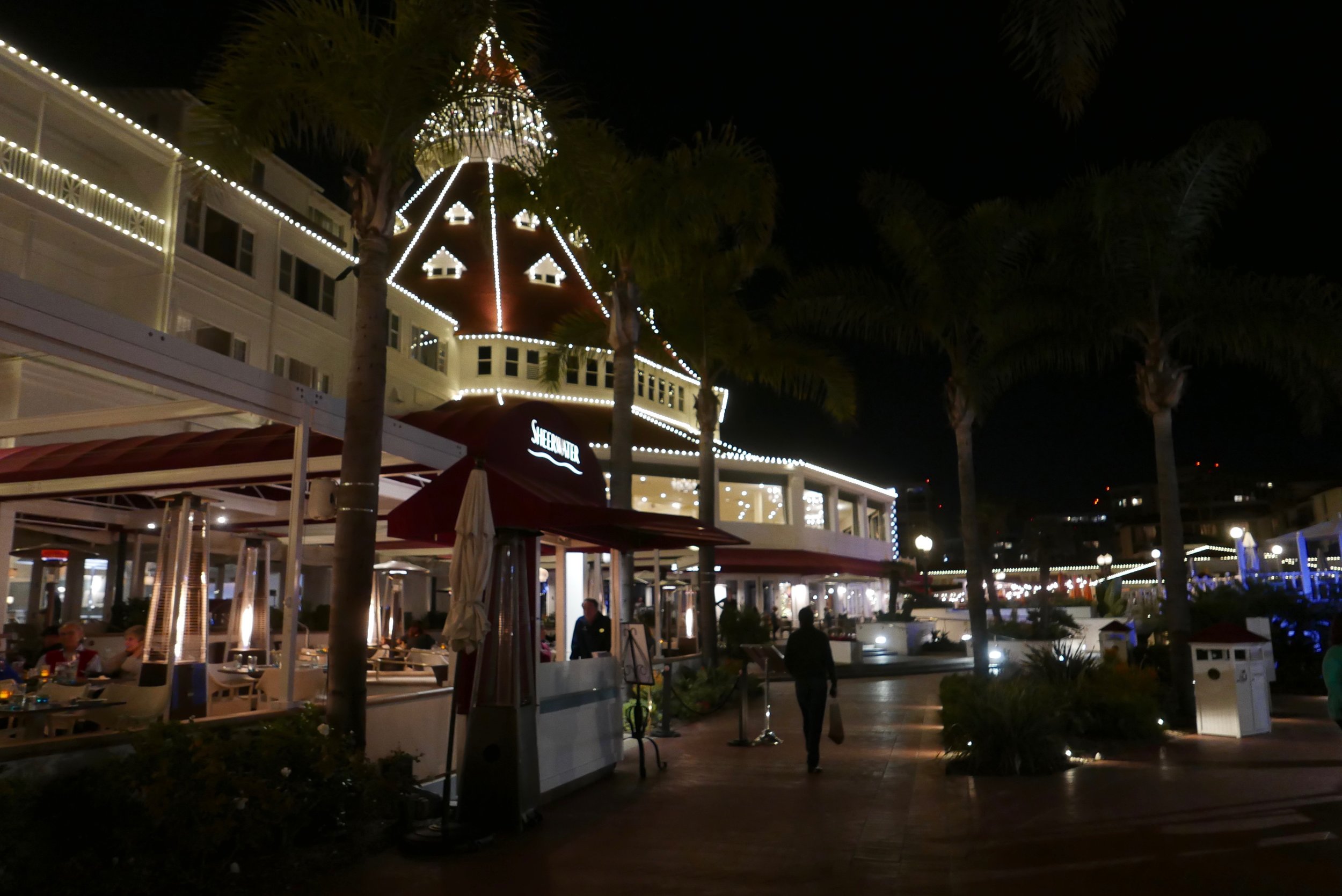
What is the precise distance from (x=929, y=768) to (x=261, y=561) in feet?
52.6

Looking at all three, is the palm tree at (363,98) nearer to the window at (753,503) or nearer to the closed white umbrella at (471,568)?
the closed white umbrella at (471,568)

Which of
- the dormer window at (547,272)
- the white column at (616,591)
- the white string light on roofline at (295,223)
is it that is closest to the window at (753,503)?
the dormer window at (547,272)

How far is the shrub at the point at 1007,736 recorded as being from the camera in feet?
34.7

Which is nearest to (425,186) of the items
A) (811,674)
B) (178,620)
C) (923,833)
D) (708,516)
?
(708,516)

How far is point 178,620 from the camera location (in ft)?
33.2

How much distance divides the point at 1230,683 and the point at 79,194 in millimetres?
20912

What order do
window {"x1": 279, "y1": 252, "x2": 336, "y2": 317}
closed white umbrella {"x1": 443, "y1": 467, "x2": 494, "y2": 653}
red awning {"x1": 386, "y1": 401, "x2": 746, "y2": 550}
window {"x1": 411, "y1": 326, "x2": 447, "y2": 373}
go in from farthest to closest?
window {"x1": 411, "y1": 326, "x2": 447, "y2": 373}, window {"x1": 279, "y1": 252, "x2": 336, "y2": 317}, red awning {"x1": 386, "y1": 401, "x2": 746, "y2": 550}, closed white umbrella {"x1": 443, "y1": 467, "x2": 494, "y2": 653}

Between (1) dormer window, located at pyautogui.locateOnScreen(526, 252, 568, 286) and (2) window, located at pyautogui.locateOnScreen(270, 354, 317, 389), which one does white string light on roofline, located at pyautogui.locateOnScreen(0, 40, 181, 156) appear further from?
(1) dormer window, located at pyautogui.locateOnScreen(526, 252, 568, 286)

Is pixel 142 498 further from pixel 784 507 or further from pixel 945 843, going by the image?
pixel 784 507

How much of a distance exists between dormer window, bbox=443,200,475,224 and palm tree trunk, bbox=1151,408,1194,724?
2917 cm

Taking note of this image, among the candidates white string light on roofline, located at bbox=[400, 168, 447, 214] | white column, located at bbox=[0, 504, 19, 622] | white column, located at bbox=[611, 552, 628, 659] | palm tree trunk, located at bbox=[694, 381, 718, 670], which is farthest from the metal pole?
palm tree trunk, located at bbox=[694, 381, 718, 670]

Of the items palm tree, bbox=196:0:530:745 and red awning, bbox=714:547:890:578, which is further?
red awning, bbox=714:547:890:578

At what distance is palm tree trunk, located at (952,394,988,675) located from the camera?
57.1 ft

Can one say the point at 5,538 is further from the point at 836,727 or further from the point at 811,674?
the point at 836,727
